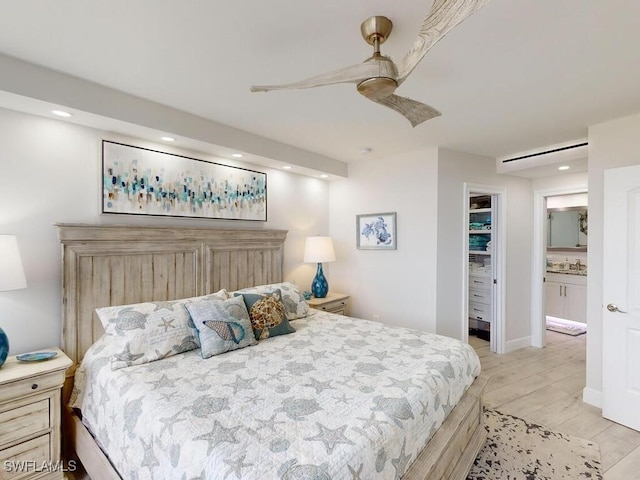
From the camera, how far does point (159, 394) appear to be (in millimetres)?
1597

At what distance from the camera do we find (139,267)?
8.58 ft

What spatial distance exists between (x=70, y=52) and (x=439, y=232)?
130 inches

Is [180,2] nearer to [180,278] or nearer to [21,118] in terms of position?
[21,118]

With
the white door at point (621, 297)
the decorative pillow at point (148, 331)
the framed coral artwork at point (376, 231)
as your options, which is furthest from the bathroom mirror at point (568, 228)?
the decorative pillow at point (148, 331)

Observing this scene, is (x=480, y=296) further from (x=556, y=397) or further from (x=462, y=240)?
(x=556, y=397)

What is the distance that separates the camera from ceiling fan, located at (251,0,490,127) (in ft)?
3.49

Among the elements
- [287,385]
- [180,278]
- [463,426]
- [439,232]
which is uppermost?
[439,232]

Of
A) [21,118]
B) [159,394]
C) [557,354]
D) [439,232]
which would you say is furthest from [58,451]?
[557,354]

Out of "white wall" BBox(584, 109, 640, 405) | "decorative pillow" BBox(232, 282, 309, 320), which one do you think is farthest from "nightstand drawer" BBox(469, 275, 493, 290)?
"decorative pillow" BBox(232, 282, 309, 320)

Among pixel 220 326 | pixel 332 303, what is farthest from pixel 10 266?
pixel 332 303

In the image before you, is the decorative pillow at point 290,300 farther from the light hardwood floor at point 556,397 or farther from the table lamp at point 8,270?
the light hardwood floor at point 556,397

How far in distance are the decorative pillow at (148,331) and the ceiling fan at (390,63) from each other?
5.35ft

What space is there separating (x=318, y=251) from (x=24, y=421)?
2.74 meters

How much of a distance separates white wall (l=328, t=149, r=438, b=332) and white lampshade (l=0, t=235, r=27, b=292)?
10.6ft
